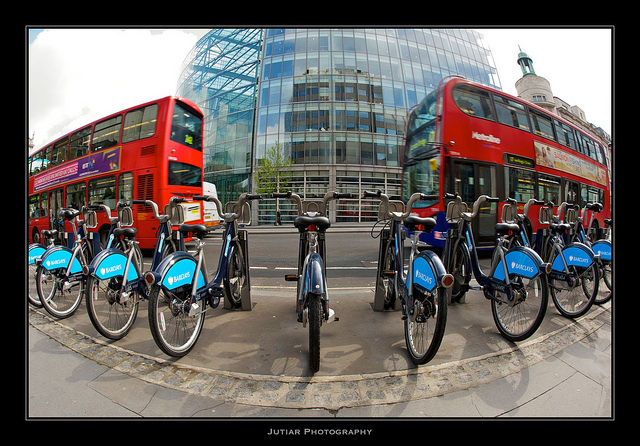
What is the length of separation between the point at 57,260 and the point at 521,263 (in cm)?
546

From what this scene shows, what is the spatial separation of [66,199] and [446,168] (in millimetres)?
11199

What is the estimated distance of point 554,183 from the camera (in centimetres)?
762

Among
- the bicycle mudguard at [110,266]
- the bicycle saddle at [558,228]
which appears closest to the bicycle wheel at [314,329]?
the bicycle mudguard at [110,266]

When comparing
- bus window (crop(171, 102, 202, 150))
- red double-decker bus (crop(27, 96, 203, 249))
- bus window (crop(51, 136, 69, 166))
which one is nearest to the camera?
red double-decker bus (crop(27, 96, 203, 249))

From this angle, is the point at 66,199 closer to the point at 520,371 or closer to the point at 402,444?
the point at 402,444

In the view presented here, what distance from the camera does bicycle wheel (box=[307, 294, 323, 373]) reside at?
185cm

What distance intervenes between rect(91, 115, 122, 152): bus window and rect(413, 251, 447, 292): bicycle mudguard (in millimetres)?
9081

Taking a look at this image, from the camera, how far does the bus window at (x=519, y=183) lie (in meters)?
6.81

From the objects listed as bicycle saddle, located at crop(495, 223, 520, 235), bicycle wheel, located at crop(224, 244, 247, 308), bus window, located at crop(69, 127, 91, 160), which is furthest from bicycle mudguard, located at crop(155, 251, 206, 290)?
bus window, located at crop(69, 127, 91, 160)

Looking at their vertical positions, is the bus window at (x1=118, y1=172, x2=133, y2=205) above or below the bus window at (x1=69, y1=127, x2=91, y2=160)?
below

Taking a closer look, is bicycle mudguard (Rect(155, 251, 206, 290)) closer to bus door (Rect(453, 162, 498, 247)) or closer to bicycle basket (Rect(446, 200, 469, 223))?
bicycle basket (Rect(446, 200, 469, 223))

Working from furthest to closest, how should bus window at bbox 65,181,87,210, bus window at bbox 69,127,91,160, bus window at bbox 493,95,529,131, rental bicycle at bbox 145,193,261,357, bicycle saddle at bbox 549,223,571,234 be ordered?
bus window at bbox 69,127,91,160
bus window at bbox 65,181,87,210
bus window at bbox 493,95,529,131
bicycle saddle at bbox 549,223,571,234
rental bicycle at bbox 145,193,261,357

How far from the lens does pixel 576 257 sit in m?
3.13

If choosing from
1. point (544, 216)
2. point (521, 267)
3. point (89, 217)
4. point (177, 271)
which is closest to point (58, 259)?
point (89, 217)
